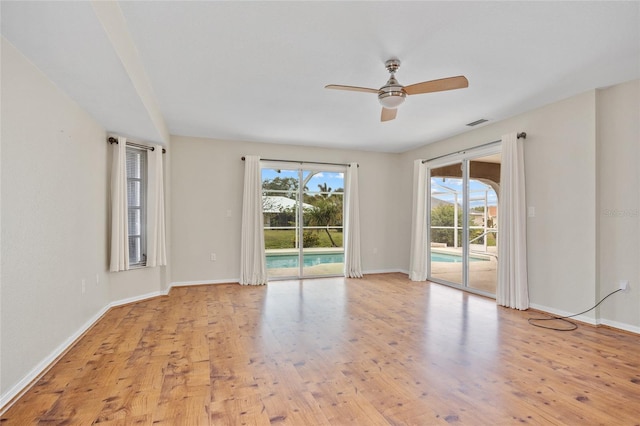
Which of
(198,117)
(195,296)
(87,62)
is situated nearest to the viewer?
(87,62)

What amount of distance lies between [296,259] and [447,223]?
2.82 metres

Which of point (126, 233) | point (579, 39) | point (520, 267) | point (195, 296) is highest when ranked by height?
point (579, 39)

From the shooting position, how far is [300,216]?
619cm

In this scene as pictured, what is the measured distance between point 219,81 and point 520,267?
4136 millimetres

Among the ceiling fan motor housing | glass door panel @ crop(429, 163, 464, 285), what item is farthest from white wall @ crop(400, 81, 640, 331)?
the ceiling fan motor housing

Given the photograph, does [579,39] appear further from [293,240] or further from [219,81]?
[293,240]

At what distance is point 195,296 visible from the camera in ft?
15.8

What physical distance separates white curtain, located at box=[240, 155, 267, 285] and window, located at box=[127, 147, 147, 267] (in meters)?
1.52

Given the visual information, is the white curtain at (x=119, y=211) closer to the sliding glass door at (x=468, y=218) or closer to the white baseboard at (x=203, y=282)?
the white baseboard at (x=203, y=282)

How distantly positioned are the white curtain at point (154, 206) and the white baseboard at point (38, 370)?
138 centimetres

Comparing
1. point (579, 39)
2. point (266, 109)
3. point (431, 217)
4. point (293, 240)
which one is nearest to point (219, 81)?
point (266, 109)

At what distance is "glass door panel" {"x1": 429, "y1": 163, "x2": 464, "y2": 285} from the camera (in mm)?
5469

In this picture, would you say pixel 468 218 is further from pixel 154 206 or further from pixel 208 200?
pixel 154 206

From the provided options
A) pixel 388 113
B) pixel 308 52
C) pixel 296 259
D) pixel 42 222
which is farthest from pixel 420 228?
pixel 42 222
